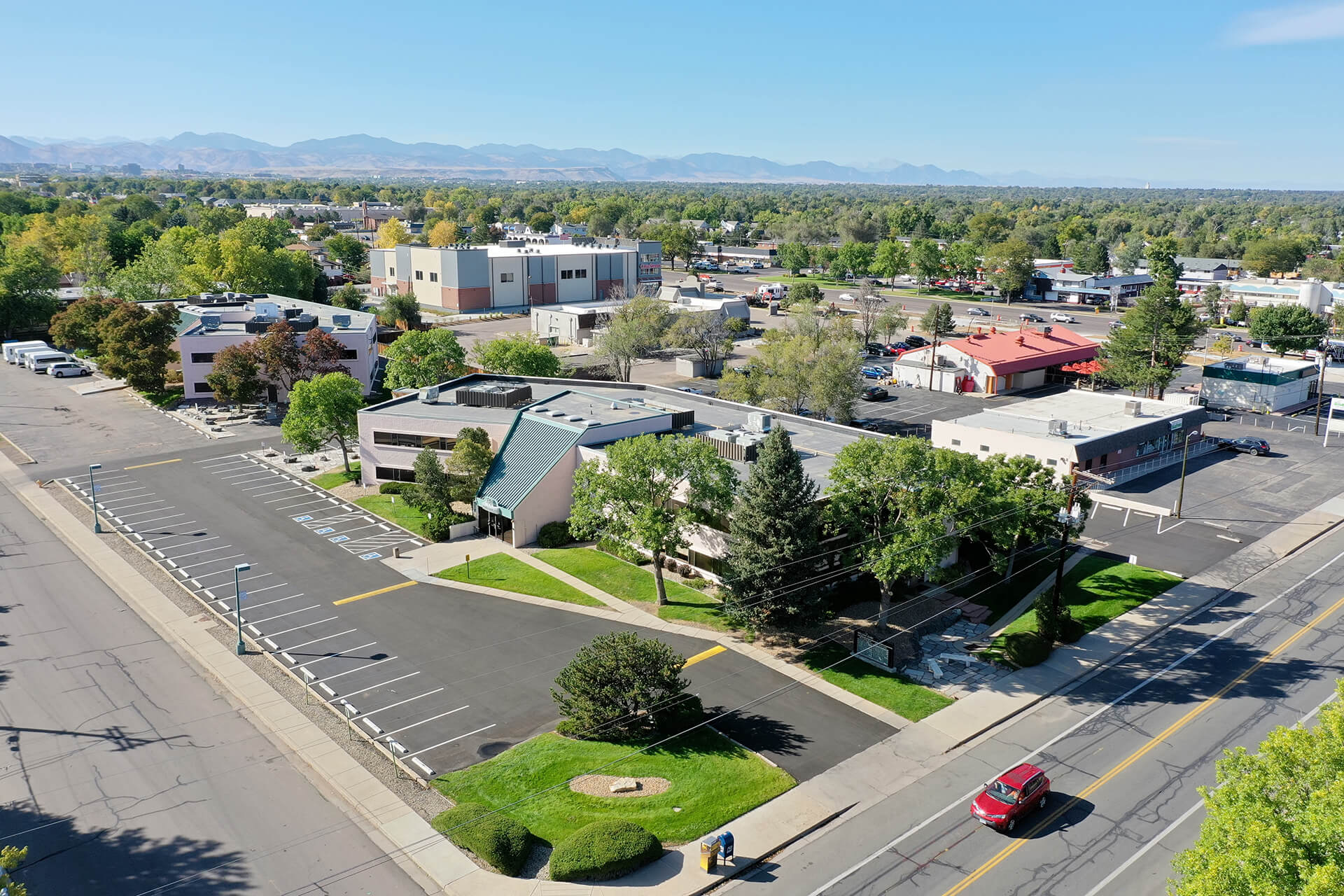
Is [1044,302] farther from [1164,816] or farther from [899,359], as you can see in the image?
[1164,816]

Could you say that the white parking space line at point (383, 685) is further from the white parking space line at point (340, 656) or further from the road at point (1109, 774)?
the road at point (1109, 774)

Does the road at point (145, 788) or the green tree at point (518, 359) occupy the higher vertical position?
the green tree at point (518, 359)

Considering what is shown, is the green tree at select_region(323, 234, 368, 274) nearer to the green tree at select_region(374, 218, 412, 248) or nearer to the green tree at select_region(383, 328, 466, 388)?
the green tree at select_region(374, 218, 412, 248)

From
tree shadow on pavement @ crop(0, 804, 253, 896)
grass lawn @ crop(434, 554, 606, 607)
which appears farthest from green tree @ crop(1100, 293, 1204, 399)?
tree shadow on pavement @ crop(0, 804, 253, 896)

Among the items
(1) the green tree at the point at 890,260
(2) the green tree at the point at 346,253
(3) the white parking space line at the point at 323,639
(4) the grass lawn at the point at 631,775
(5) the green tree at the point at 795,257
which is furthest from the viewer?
(5) the green tree at the point at 795,257

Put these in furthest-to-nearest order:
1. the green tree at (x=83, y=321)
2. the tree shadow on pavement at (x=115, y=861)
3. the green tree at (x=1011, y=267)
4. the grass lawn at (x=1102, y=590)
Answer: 1. the green tree at (x=1011, y=267)
2. the green tree at (x=83, y=321)
3. the grass lawn at (x=1102, y=590)
4. the tree shadow on pavement at (x=115, y=861)

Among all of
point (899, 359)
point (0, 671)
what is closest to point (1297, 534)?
point (899, 359)

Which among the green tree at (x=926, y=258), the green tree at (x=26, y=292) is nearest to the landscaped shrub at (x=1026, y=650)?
the green tree at (x=26, y=292)
